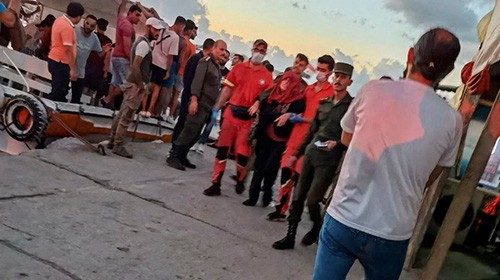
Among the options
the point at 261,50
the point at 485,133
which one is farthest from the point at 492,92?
the point at 261,50

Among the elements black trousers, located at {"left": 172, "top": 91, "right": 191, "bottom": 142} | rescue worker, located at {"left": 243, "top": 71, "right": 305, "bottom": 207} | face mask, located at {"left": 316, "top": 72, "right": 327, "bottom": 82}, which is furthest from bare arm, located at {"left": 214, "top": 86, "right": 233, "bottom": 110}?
face mask, located at {"left": 316, "top": 72, "right": 327, "bottom": 82}

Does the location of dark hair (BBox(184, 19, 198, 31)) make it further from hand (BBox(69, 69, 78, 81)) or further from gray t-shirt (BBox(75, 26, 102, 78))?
hand (BBox(69, 69, 78, 81))

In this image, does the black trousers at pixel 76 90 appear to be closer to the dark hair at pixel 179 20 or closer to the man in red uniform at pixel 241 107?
the dark hair at pixel 179 20

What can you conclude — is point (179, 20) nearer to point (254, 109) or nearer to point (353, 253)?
point (254, 109)

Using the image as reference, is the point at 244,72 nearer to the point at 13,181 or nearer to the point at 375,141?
the point at 13,181

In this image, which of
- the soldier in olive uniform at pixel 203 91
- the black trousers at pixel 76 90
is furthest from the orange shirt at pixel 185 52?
the soldier in olive uniform at pixel 203 91

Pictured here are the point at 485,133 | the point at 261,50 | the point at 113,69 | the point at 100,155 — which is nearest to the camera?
the point at 485,133

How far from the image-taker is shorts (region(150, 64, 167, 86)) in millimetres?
8766

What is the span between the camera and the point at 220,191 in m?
6.62

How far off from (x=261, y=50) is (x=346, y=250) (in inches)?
178

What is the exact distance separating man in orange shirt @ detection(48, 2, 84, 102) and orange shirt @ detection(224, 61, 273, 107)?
2.61 metres

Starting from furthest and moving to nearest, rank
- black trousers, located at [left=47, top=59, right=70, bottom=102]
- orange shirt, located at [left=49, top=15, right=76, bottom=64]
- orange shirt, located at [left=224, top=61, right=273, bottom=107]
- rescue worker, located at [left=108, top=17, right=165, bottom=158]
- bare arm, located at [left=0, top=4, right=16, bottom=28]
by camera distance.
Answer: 1. black trousers, located at [left=47, top=59, right=70, bottom=102]
2. orange shirt, located at [left=49, top=15, right=76, bottom=64]
3. rescue worker, located at [left=108, top=17, right=165, bottom=158]
4. bare arm, located at [left=0, top=4, right=16, bottom=28]
5. orange shirt, located at [left=224, top=61, right=273, bottom=107]

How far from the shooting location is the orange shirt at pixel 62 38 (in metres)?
7.32

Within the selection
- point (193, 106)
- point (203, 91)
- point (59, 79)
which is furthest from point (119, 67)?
point (193, 106)
